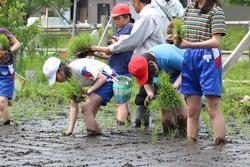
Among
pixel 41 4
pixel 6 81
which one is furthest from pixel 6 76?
pixel 41 4

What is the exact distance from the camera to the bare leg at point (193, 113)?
8492 millimetres

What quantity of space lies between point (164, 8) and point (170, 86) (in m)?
2.70

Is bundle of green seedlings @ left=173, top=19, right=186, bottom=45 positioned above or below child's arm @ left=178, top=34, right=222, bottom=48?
above

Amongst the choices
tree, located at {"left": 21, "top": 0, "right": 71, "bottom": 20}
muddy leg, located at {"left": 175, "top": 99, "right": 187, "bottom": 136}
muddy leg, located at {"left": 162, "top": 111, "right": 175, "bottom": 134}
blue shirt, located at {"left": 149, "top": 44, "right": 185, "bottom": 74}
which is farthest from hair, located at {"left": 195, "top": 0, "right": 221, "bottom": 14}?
tree, located at {"left": 21, "top": 0, "right": 71, "bottom": 20}

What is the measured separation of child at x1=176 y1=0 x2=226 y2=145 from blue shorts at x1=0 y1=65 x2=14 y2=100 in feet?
11.0

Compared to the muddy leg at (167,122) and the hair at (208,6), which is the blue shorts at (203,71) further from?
the muddy leg at (167,122)

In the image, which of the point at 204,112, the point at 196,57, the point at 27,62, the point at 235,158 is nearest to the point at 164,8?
the point at 204,112

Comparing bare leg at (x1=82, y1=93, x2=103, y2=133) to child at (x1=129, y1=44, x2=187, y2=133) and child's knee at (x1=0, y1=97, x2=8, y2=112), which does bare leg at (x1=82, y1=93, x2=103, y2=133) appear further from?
child's knee at (x1=0, y1=97, x2=8, y2=112)

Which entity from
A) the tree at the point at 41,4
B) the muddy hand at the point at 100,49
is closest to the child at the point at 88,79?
the muddy hand at the point at 100,49

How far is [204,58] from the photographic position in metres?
8.20

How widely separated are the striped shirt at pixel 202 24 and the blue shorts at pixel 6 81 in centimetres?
347

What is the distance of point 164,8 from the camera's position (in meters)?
11.3

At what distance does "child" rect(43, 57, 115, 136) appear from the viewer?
364 inches

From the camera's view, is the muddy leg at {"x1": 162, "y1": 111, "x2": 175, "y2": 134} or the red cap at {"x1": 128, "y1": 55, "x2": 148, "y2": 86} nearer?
the red cap at {"x1": 128, "y1": 55, "x2": 148, "y2": 86}
